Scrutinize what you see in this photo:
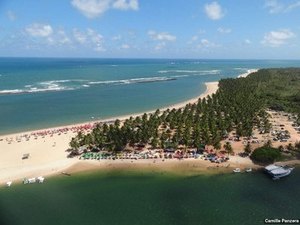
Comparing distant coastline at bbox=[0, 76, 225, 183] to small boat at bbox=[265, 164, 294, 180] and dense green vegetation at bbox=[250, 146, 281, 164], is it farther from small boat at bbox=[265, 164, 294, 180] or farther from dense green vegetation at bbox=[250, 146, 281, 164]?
small boat at bbox=[265, 164, 294, 180]

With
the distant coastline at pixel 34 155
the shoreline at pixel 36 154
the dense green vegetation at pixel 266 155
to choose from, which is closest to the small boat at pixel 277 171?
the dense green vegetation at pixel 266 155

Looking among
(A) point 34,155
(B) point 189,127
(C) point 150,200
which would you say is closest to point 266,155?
(B) point 189,127

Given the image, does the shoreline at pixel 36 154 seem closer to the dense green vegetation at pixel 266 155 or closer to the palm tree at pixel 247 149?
the dense green vegetation at pixel 266 155

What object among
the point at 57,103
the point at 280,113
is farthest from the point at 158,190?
the point at 57,103

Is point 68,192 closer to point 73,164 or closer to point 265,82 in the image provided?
point 73,164

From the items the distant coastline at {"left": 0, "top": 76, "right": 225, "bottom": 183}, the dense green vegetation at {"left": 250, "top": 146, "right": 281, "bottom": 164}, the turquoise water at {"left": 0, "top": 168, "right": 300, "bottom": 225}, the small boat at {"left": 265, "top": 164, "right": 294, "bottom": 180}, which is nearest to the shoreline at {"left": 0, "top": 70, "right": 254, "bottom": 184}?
the distant coastline at {"left": 0, "top": 76, "right": 225, "bottom": 183}

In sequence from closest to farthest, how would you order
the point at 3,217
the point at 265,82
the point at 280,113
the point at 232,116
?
the point at 3,217 → the point at 232,116 → the point at 280,113 → the point at 265,82
